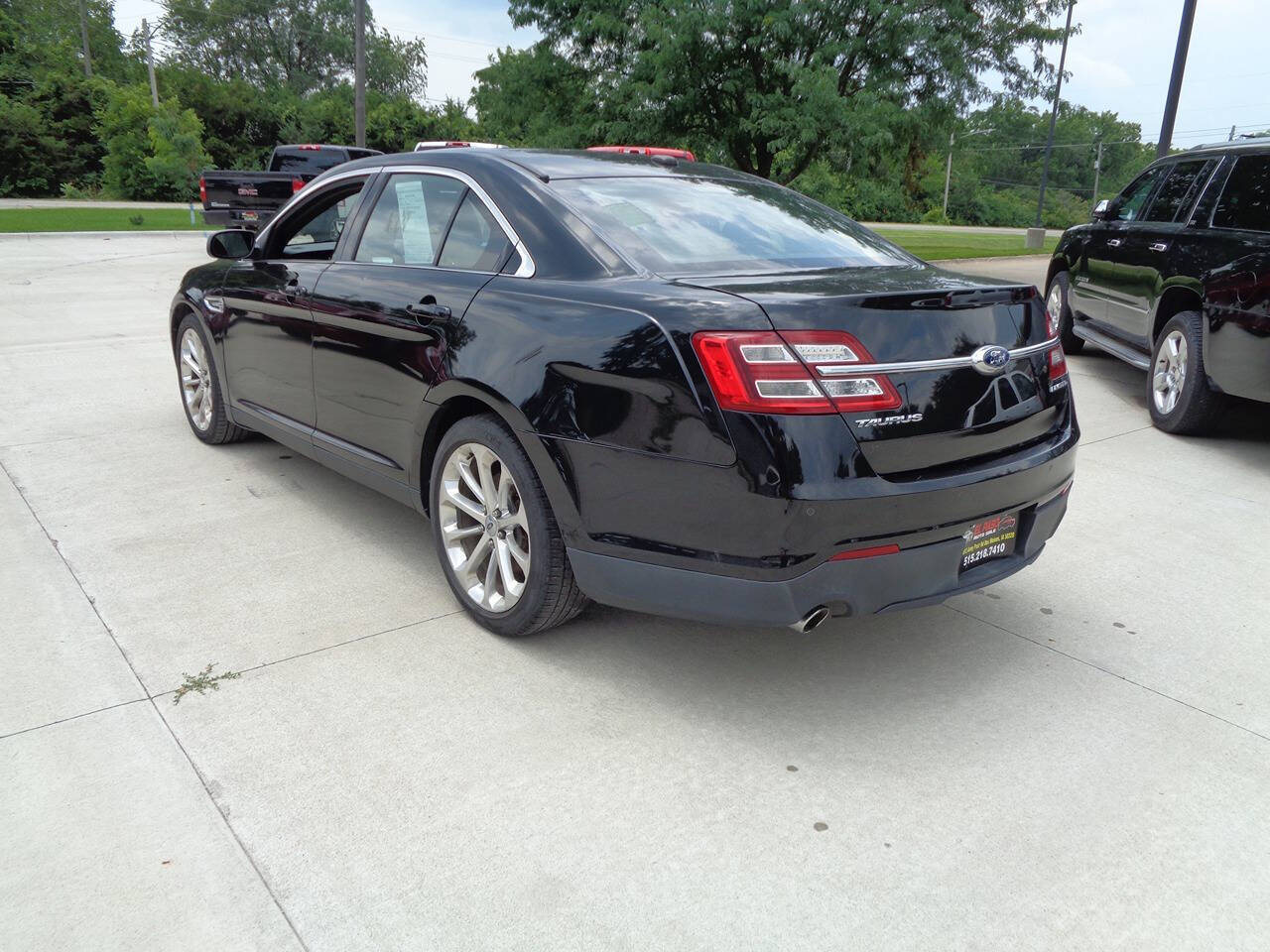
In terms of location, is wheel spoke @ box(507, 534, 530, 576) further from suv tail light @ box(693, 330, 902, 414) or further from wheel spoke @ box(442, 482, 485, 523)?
suv tail light @ box(693, 330, 902, 414)

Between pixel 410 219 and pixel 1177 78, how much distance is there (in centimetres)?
1521

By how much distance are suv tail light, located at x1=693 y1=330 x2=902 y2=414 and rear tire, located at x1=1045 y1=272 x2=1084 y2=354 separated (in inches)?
285

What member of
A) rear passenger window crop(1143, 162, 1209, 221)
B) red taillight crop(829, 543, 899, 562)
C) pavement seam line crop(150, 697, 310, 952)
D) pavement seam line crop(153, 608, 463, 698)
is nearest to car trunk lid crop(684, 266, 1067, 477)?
red taillight crop(829, 543, 899, 562)

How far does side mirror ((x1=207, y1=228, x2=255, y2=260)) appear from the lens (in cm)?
529

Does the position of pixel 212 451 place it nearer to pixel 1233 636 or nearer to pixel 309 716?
pixel 309 716

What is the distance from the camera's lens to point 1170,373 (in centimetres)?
689

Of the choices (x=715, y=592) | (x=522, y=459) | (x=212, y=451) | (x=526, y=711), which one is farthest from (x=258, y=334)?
(x=715, y=592)

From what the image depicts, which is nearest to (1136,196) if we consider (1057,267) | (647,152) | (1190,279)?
(1057,267)

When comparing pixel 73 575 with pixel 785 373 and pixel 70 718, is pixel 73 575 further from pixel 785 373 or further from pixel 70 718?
pixel 785 373

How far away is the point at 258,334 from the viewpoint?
16.1ft

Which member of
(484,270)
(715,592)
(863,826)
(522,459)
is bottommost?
(863,826)

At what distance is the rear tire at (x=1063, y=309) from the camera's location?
923 cm

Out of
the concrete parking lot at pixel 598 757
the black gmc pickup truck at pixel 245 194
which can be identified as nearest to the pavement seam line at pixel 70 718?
the concrete parking lot at pixel 598 757

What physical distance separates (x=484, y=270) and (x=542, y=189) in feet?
1.15
